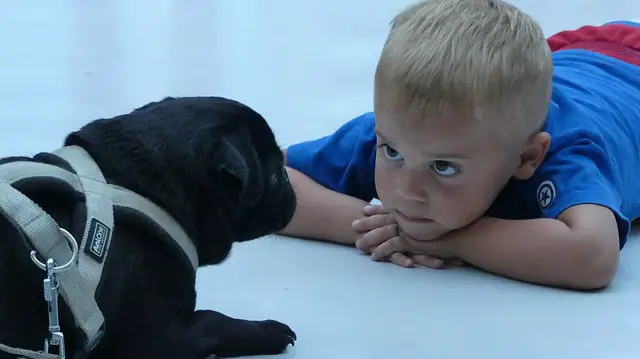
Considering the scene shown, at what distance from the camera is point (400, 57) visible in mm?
1346

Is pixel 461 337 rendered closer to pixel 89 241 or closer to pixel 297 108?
pixel 89 241

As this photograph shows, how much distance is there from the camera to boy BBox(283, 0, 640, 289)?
4.32 ft

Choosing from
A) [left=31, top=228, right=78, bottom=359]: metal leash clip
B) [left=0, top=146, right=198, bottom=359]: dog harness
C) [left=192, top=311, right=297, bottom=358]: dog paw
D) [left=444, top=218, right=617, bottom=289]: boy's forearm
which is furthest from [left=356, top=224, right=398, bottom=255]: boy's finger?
[left=31, top=228, right=78, bottom=359]: metal leash clip

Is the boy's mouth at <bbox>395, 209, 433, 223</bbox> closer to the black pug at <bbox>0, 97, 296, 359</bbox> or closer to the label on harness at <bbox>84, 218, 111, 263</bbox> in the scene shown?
the black pug at <bbox>0, 97, 296, 359</bbox>

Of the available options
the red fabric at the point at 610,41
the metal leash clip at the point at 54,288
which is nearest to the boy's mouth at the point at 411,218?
the metal leash clip at the point at 54,288

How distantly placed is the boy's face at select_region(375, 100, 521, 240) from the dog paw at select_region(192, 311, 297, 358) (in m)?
0.32

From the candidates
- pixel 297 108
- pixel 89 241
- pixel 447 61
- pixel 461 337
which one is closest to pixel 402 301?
pixel 461 337

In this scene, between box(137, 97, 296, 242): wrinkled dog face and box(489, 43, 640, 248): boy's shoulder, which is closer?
box(137, 97, 296, 242): wrinkled dog face

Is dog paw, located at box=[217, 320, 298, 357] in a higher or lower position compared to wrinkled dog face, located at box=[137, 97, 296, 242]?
lower

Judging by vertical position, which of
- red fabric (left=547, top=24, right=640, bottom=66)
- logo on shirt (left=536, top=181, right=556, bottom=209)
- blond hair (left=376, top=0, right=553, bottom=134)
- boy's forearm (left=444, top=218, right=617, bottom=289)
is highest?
blond hair (left=376, top=0, right=553, bottom=134)

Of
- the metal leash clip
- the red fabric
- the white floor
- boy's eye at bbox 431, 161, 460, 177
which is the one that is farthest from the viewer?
the red fabric

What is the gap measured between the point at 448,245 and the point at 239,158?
509 millimetres

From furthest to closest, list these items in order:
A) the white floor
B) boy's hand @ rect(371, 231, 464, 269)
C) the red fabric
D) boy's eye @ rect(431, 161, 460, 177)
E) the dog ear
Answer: the red fabric, boy's hand @ rect(371, 231, 464, 269), boy's eye @ rect(431, 161, 460, 177), the white floor, the dog ear

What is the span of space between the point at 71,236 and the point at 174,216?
0.15 metres
